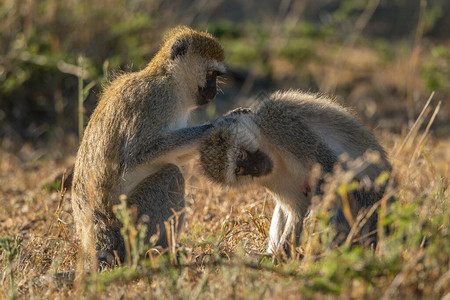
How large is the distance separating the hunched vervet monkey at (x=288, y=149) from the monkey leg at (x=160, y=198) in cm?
34

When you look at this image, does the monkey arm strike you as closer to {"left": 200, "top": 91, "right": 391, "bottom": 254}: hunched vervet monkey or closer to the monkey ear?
{"left": 200, "top": 91, "right": 391, "bottom": 254}: hunched vervet monkey

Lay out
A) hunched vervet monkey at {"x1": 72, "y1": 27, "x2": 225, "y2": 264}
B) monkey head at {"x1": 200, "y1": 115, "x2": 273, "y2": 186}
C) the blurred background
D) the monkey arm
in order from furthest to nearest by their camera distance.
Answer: the blurred background
the monkey arm
hunched vervet monkey at {"x1": 72, "y1": 27, "x2": 225, "y2": 264}
monkey head at {"x1": 200, "y1": 115, "x2": 273, "y2": 186}

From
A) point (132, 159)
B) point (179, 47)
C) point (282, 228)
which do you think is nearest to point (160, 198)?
point (132, 159)

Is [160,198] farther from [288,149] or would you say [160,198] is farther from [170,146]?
[288,149]

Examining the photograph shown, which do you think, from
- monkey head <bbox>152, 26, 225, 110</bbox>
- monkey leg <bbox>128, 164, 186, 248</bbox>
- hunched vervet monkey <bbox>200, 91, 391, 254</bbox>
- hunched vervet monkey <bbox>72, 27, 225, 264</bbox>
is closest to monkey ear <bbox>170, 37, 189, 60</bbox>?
monkey head <bbox>152, 26, 225, 110</bbox>

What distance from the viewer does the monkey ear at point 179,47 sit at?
4902 mm

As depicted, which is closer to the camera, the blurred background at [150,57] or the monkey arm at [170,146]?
the monkey arm at [170,146]

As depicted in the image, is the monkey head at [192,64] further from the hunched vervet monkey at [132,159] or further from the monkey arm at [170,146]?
the monkey arm at [170,146]

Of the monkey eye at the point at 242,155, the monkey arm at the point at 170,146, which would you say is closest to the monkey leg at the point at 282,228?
the monkey eye at the point at 242,155

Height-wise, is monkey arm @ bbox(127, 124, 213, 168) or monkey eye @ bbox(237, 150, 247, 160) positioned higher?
monkey arm @ bbox(127, 124, 213, 168)

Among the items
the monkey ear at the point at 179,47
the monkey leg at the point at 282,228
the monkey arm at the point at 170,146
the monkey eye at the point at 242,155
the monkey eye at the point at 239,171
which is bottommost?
the monkey leg at the point at 282,228

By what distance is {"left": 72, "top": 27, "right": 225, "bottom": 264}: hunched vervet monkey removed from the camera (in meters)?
4.21

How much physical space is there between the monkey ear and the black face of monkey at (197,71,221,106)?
1.02ft

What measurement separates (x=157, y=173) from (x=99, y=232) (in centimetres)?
63
